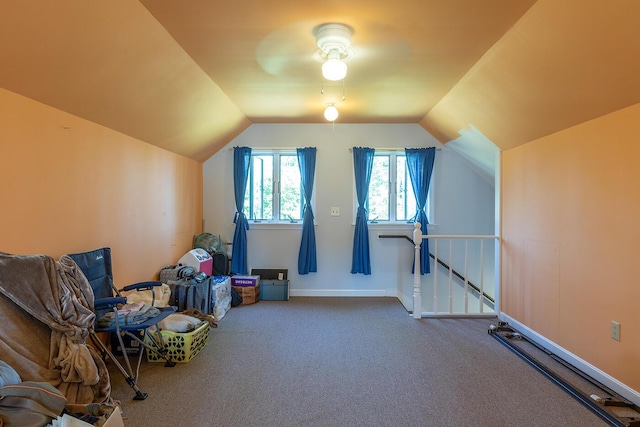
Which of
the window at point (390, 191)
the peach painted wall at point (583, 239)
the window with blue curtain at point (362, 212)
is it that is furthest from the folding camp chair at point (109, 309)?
the peach painted wall at point (583, 239)

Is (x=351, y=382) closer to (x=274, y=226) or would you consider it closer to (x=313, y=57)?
(x=313, y=57)

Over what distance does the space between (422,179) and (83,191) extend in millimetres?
3859

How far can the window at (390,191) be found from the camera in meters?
4.79

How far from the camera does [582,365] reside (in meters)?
2.51

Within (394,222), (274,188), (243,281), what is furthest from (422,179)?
(243,281)

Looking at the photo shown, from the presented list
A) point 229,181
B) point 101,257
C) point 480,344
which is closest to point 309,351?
point 480,344

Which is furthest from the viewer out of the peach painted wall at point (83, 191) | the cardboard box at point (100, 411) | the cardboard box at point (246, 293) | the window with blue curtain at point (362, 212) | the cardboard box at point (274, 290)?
the window with blue curtain at point (362, 212)

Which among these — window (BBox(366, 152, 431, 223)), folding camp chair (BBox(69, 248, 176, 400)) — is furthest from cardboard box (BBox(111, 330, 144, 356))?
window (BBox(366, 152, 431, 223))

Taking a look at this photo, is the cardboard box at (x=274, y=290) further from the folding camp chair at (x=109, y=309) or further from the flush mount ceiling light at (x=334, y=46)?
the flush mount ceiling light at (x=334, y=46)

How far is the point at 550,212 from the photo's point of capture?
2896 millimetres

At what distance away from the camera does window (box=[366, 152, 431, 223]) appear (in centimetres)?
479

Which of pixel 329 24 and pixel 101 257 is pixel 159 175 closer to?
pixel 101 257

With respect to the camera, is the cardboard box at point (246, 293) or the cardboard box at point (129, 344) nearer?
the cardboard box at point (129, 344)

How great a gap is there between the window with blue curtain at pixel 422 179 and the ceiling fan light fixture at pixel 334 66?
8.06 feet
